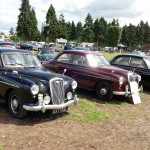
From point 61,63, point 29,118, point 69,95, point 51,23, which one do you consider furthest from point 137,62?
point 51,23

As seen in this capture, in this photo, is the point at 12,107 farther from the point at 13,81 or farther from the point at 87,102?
the point at 87,102

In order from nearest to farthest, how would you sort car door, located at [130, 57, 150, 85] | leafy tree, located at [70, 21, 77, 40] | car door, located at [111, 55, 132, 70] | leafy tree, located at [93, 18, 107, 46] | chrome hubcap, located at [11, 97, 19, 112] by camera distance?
chrome hubcap, located at [11, 97, 19, 112], car door, located at [130, 57, 150, 85], car door, located at [111, 55, 132, 70], leafy tree, located at [93, 18, 107, 46], leafy tree, located at [70, 21, 77, 40]

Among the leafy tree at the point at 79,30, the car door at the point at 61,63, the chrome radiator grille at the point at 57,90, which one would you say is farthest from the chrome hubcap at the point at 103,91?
the leafy tree at the point at 79,30

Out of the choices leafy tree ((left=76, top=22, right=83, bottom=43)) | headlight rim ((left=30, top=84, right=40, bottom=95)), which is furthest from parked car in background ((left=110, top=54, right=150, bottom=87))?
leafy tree ((left=76, top=22, right=83, bottom=43))

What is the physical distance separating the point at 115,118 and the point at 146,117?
114cm

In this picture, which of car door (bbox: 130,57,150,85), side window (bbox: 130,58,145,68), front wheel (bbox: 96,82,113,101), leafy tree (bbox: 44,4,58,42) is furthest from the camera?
leafy tree (bbox: 44,4,58,42)

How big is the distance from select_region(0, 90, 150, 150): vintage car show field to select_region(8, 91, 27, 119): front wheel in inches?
6.1

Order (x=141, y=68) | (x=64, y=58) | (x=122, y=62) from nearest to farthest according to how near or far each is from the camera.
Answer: (x=64, y=58) → (x=141, y=68) → (x=122, y=62)

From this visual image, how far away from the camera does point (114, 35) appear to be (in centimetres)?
9400

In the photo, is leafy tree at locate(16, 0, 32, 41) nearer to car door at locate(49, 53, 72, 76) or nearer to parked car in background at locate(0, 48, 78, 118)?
car door at locate(49, 53, 72, 76)

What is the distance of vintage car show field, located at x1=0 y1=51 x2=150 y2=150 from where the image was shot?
20.3 ft

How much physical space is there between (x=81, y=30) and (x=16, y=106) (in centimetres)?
10127

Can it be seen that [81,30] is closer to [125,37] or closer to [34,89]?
[125,37]

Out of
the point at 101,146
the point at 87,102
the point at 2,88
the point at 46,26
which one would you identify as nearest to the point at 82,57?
the point at 87,102
